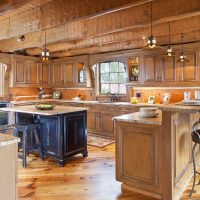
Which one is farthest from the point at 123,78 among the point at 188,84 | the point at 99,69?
the point at 188,84

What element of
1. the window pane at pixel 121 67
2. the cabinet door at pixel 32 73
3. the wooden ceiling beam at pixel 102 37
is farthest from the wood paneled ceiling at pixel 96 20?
the cabinet door at pixel 32 73

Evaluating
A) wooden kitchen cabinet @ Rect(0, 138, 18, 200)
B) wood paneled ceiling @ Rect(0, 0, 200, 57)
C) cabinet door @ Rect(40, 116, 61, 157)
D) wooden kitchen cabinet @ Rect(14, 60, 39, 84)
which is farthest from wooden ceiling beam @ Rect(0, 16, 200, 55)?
wooden kitchen cabinet @ Rect(0, 138, 18, 200)

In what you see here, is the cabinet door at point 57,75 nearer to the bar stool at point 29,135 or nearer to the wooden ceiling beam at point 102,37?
the wooden ceiling beam at point 102,37

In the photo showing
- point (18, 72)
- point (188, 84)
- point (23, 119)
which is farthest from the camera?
point (18, 72)

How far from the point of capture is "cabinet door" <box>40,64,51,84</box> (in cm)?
806

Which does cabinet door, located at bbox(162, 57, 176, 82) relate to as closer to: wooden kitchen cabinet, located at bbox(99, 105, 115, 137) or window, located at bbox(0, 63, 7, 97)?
wooden kitchen cabinet, located at bbox(99, 105, 115, 137)

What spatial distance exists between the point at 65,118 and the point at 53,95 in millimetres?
4279

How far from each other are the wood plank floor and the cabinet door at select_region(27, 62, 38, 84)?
3581mm

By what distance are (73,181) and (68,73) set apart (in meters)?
4.79

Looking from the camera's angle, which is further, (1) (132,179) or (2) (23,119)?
(2) (23,119)

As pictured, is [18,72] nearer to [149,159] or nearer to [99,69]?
[99,69]

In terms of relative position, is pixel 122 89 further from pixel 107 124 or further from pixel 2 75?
pixel 2 75

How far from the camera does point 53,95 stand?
27.6 feet

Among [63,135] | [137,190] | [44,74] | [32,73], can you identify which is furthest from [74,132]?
[44,74]
